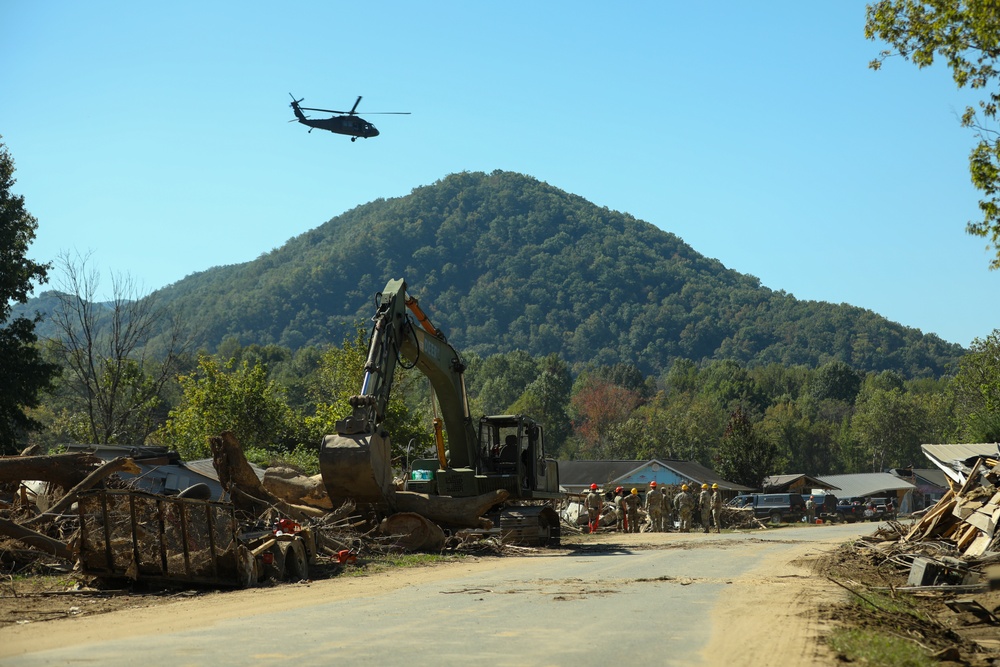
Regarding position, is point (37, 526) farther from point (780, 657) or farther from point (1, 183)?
point (1, 183)

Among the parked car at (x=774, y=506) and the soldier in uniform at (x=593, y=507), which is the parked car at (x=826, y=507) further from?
the soldier in uniform at (x=593, y=507)

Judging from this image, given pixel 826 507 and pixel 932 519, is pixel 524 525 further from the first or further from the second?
pixel 826 507

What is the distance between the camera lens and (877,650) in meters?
9.99

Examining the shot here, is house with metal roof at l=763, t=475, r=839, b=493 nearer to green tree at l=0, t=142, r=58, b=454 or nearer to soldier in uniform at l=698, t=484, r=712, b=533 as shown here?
soldier in uniform at l=698, t=484, r=712, b=533

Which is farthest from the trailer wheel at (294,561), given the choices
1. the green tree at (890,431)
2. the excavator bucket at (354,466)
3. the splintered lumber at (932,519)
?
the green tree at (890,431)

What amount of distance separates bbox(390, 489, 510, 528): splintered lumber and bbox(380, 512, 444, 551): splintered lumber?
32cm

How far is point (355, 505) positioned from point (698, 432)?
332 feet

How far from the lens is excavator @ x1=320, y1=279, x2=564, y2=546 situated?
22703 mm

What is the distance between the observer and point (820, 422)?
13988 centimetres

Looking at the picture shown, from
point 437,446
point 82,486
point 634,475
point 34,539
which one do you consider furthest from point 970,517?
point 634,475

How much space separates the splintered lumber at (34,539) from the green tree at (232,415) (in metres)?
38.8

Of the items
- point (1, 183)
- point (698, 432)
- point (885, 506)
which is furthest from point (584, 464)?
point (1, 183)

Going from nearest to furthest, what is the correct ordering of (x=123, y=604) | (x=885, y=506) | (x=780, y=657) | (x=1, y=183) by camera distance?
(x=780, y=657), (x=123, y=604), (x=1, y=183), (x=885, y=506)

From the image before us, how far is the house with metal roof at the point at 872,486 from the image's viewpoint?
89188 millimetres
